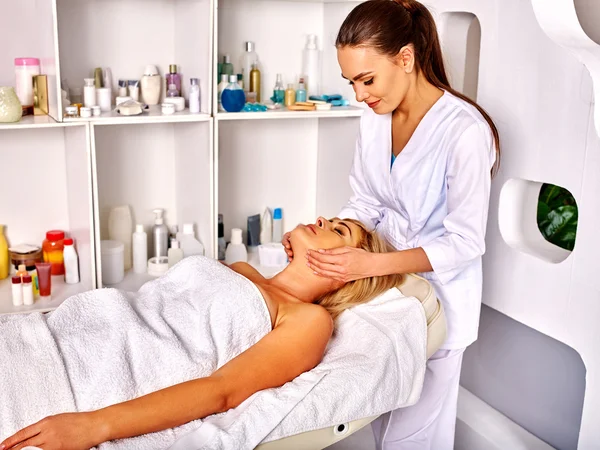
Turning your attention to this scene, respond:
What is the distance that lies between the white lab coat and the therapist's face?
4.1 inches

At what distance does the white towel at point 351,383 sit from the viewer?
1320mm

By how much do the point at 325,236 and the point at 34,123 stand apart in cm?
94

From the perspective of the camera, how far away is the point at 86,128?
2.10 m

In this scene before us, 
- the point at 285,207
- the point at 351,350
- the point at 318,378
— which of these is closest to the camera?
the point at 318,378

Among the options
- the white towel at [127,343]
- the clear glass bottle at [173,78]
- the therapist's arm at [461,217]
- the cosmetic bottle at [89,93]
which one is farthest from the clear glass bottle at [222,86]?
the therapist's arm at [461,217]

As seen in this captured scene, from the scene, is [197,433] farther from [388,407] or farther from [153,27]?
[153,27]

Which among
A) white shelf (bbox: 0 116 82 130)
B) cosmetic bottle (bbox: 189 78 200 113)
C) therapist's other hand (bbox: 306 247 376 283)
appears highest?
cosmetic bottle (bbox: 189 78 200 113)

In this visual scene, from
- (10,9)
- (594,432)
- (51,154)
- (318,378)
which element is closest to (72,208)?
(51,154)

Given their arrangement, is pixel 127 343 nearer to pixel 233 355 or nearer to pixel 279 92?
pixel 233 355

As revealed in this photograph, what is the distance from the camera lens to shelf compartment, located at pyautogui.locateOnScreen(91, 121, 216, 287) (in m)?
2.45

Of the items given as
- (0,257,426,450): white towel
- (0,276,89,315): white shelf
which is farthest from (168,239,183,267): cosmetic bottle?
(0,257,426,450): white towel

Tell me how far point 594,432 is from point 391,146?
3.01 ft

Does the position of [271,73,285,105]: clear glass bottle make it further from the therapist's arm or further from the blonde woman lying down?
the therapist's arm

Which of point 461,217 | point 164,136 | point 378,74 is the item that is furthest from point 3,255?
point 461,217
